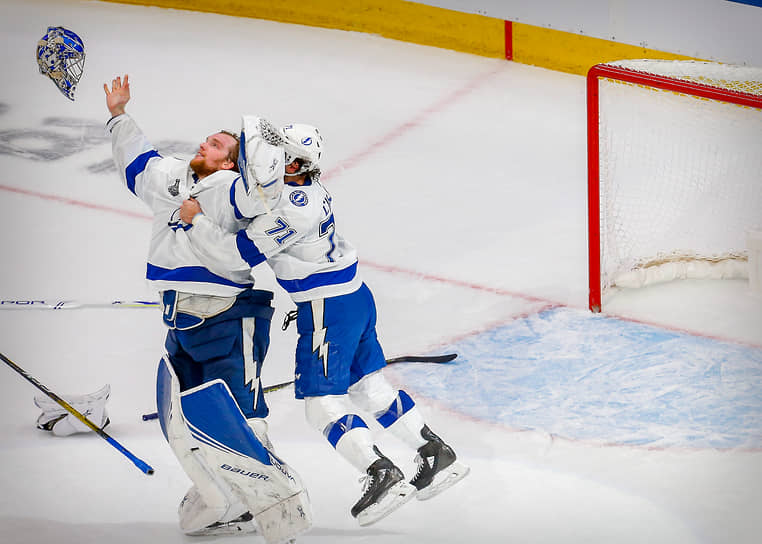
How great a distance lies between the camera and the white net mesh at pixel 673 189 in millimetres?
3996

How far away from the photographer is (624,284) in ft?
13.1

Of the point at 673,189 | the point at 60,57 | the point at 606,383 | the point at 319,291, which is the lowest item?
the point at 606,383

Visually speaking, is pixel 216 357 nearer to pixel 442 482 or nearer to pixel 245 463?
pixel 245 463

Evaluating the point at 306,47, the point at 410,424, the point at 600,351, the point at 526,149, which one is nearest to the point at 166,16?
the point at 306,47

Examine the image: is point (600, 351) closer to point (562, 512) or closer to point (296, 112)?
point (562, 512)

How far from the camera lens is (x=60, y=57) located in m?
3.01

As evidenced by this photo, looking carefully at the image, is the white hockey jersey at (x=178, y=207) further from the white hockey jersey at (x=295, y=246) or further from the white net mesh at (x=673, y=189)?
the white net mesh at (x=673, y=189)

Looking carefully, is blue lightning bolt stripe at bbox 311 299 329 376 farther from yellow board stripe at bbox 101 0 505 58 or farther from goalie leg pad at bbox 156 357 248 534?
yellow board stripe at bbox 101 0 505 58

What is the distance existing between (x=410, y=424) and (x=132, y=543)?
63 centimetres

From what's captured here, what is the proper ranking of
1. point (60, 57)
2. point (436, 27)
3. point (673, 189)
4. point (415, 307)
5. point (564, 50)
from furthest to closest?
point (436, 27) < point (564, 50) < point (673, 189) < point (415, 307) < point (60, 57)

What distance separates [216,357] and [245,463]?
221mm

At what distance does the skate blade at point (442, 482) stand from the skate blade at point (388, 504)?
10cm

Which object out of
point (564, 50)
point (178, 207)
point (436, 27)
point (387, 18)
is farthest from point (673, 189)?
point (178, 207)

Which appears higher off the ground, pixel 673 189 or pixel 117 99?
pixel 117 99
